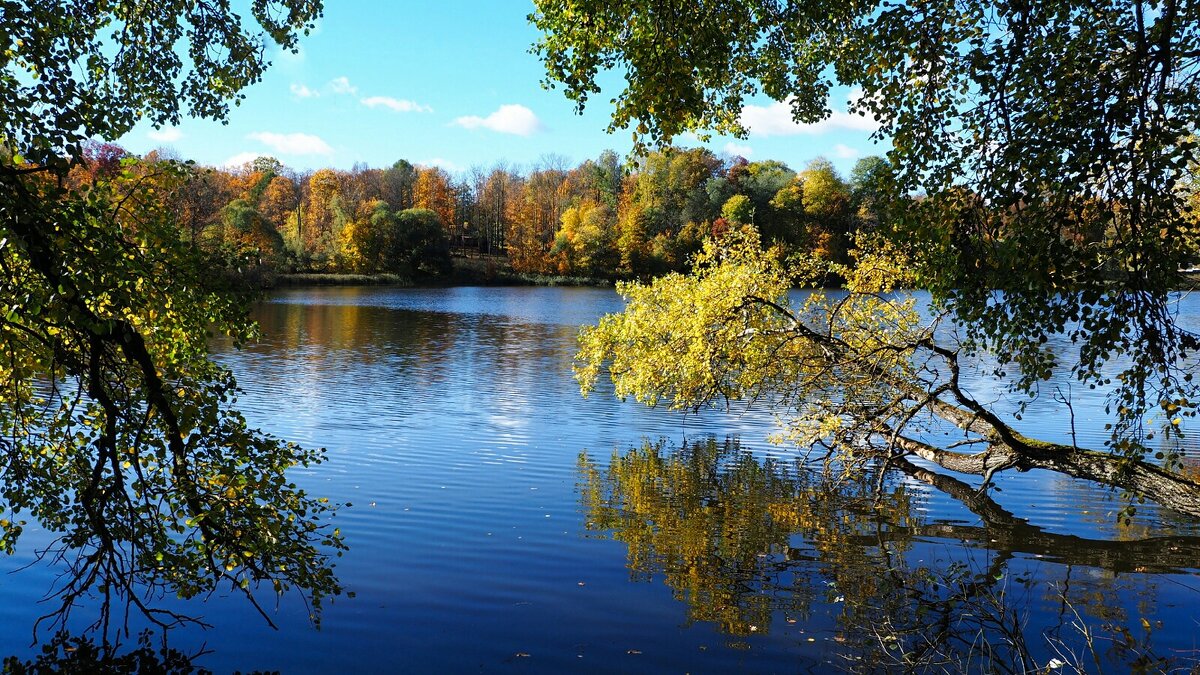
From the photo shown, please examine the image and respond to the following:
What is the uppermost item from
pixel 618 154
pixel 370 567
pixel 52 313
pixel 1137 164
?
pixel 618 154

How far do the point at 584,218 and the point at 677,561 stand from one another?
7668 cm

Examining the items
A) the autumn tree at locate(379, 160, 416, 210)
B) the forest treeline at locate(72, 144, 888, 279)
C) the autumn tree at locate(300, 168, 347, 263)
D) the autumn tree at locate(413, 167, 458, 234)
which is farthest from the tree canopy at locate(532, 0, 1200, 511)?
the autumn tree at locate(379, 160, 416, 210)

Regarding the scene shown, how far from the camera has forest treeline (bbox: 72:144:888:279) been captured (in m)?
76.6

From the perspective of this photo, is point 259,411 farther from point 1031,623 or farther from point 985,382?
point 985,382

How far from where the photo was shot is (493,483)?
47.9 ft

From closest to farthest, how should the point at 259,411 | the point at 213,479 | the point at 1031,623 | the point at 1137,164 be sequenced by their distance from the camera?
the point at 1137,164
the point at 213,479
the point at 1031,623
the point at 259,411

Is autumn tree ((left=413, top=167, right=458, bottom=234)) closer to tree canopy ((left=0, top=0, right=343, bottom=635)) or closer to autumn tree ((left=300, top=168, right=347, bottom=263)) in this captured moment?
autumn tree ((left=300, top=168, right=347, bottom=263))

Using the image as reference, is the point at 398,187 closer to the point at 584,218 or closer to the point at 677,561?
the point at 584,218

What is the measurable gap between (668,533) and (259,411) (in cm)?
1158

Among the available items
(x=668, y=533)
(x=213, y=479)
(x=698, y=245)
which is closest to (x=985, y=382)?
(x=668, y=533)

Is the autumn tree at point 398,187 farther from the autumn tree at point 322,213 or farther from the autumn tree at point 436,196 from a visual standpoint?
the autumn tree at point 322,213

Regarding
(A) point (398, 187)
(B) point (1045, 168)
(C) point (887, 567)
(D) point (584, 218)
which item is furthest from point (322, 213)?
(B) point (1045, 168)

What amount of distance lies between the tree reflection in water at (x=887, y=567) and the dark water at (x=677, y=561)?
41 mm

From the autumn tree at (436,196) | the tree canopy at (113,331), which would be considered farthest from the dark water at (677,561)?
the autumn tree at (436,196)
